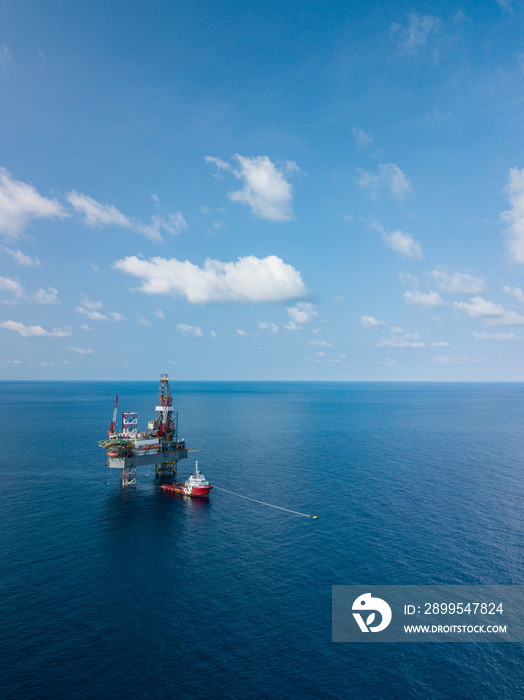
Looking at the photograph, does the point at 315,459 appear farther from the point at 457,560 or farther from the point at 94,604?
the point at 94,604

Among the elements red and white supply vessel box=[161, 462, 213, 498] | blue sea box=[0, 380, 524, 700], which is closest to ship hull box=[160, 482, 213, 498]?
red and white supply vessel box=[161, 462, 213, 498]

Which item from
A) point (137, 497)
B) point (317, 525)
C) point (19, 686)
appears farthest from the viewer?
point (137, 497)

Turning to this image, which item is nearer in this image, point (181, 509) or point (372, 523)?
point (372, 523)

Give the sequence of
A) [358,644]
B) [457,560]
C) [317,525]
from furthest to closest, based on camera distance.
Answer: [317,525]
[457,560]
[358,644]

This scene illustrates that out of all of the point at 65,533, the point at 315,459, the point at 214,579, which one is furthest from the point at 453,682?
the point at 315,459
